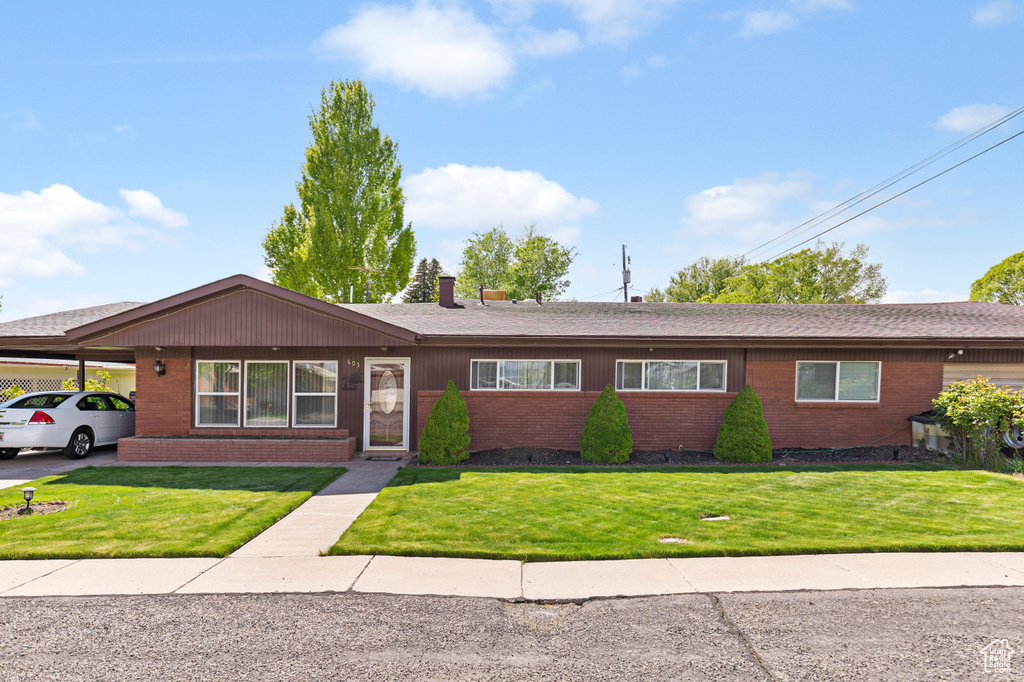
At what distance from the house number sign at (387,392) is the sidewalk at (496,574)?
668cm

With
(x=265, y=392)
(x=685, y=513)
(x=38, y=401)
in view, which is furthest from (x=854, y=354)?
(x=38, y=401)

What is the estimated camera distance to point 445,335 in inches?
492

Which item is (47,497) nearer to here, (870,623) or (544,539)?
(544,539)

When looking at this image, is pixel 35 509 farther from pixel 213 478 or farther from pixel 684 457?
pixel 684 457

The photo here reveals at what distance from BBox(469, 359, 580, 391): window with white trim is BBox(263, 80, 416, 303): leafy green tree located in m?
20.1

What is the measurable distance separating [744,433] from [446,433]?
6.00 m

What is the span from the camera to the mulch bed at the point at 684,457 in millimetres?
12016

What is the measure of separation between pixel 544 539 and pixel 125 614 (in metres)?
→ 3.98

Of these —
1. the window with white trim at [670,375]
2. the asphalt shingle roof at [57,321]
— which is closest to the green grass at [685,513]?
the window with white trim at [670,375]

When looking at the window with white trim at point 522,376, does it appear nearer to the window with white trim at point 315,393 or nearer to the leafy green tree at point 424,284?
the window with white trim at point 315,393

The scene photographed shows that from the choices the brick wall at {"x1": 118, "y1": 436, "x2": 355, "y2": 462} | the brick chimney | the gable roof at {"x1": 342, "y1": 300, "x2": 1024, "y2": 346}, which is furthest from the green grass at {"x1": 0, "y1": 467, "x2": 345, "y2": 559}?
the brick chimney

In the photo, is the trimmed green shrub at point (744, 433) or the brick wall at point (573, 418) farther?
the brick wall at point (573, 418)

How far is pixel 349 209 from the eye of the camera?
3123cm

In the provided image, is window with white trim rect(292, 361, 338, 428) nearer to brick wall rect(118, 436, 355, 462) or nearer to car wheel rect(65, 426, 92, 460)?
brick wall rect(118, 436, 355, 462)
